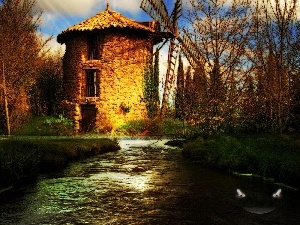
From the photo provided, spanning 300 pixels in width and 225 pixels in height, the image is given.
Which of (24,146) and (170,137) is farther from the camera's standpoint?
(170,137)

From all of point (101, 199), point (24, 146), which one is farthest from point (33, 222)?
point (24, 146)

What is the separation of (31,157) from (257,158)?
21.8 ft

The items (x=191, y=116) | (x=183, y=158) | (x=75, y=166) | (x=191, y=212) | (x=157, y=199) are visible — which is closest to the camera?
(x=191, y=212)

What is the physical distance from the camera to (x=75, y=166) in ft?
40.5

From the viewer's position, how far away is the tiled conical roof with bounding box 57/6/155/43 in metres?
27.5

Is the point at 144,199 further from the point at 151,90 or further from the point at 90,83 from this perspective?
the point at 90,83

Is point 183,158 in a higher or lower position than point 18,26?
lower

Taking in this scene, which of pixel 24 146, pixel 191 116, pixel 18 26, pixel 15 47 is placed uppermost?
pixel 18 26

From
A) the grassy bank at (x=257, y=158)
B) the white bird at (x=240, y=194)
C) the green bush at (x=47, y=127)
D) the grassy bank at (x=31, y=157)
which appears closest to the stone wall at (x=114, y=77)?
the green bush at (x=47, y=127)

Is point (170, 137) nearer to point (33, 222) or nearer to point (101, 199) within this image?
point (101, 199)

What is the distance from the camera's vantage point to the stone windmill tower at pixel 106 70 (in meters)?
28.1

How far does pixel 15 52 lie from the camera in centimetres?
2397

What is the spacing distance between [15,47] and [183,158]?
15713 millimetres

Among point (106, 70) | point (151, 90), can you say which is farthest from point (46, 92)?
point (151, 90)
